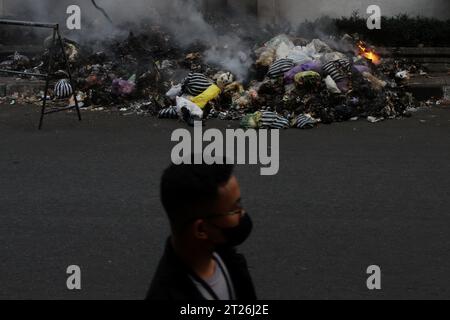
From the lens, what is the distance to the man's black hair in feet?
7.84

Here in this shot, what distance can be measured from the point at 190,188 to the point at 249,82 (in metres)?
9.68

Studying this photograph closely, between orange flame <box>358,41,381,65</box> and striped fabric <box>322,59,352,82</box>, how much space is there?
1.00 m

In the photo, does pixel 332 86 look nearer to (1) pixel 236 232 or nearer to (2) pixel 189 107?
(2) pixel 189 107

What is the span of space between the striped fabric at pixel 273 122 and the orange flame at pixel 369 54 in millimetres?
2921

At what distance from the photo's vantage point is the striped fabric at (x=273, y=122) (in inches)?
394

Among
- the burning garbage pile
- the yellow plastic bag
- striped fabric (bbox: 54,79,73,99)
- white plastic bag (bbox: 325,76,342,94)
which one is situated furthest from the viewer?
striped fabric (bbox: 54,79,73,99)

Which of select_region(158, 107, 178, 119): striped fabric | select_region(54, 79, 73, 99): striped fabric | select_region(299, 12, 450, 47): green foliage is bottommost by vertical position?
select_region(158, 107, 178, 119): striped fabric

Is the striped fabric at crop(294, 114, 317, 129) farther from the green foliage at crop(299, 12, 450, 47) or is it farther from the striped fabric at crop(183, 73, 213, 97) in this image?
the green foliage at crop(299, 12, 450, 47)

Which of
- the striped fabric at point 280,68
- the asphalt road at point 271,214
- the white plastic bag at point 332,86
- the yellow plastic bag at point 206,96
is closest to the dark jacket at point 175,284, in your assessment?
the asphalt road at point 271,214

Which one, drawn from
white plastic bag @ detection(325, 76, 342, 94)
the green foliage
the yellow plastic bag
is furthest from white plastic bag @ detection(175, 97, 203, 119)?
the green foliage

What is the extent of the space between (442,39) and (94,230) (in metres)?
9.72

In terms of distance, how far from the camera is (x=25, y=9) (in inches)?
637

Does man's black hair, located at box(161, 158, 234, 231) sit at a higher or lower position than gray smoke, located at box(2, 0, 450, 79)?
lower

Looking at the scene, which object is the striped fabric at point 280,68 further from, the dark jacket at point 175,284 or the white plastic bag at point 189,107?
the dark jacket at point 175,284
